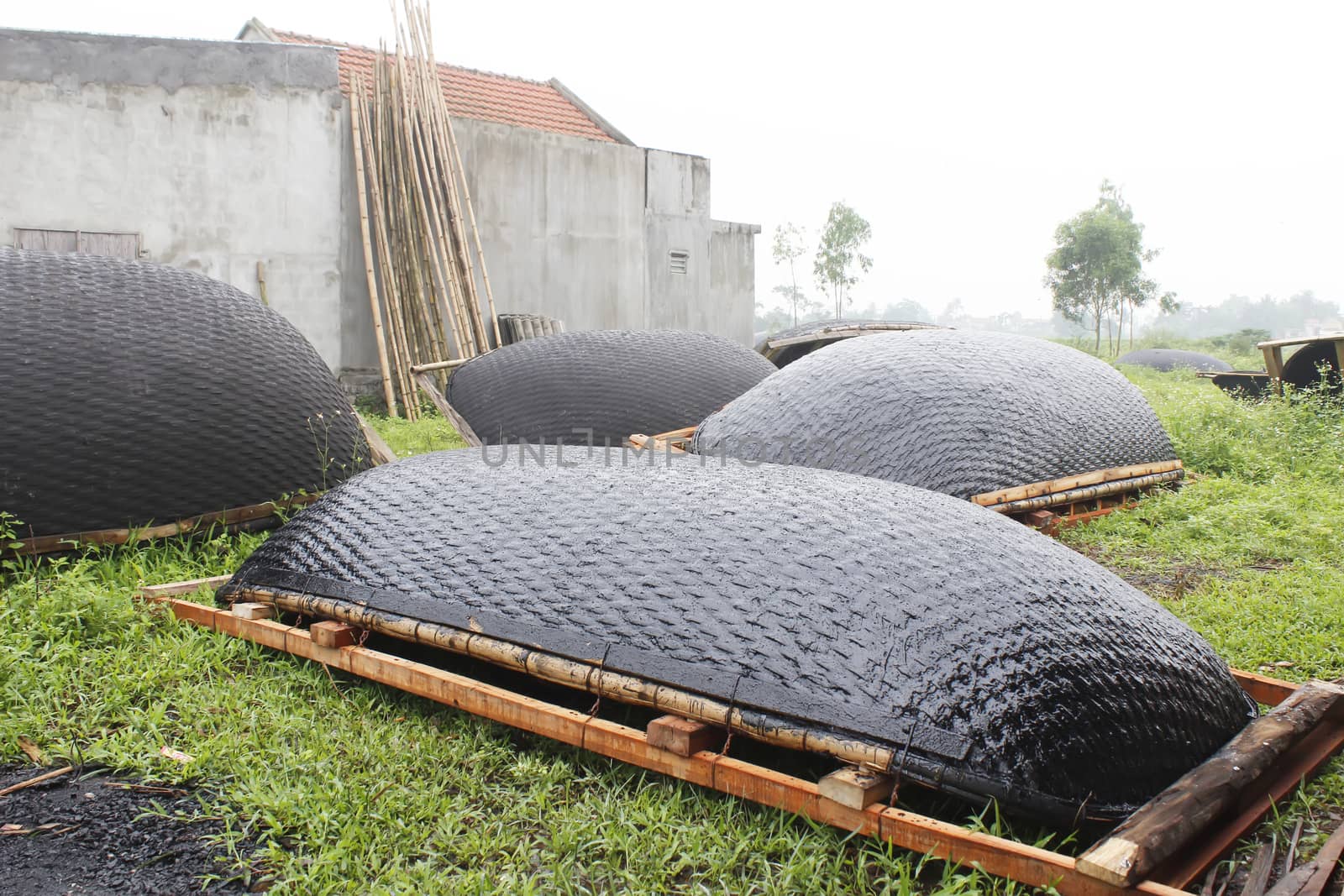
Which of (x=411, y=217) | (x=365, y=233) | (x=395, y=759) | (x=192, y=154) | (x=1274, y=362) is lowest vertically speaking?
(x=395, y=759)

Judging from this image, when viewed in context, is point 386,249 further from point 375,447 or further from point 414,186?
point 375,447

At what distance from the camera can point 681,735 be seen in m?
1.79

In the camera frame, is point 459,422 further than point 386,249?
No

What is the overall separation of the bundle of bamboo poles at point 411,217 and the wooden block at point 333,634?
639 cm

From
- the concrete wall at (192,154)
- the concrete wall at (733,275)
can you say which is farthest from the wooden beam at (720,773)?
the concrete wall at (733,275)

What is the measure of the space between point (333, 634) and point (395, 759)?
0.43 m

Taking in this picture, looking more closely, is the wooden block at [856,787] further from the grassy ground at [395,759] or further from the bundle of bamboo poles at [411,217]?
the bundle of bamboo poles at [411,217]

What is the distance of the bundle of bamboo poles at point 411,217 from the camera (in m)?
8.72

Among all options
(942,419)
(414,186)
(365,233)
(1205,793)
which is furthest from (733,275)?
(1205,793)

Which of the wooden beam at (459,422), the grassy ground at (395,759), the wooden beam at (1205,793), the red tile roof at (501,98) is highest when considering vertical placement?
the red tile roof at (501,98)

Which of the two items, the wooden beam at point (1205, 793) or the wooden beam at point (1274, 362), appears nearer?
the wooden beam at point (1205, 793)

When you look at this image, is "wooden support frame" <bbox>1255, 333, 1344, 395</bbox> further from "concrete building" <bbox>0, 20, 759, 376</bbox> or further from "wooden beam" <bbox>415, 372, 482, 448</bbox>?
"concrete building" <bbox>0, 20, 759, 376</bbox>

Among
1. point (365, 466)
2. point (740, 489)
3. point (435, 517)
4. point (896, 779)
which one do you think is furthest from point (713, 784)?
point (365, 466)

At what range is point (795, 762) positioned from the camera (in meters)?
1.93
